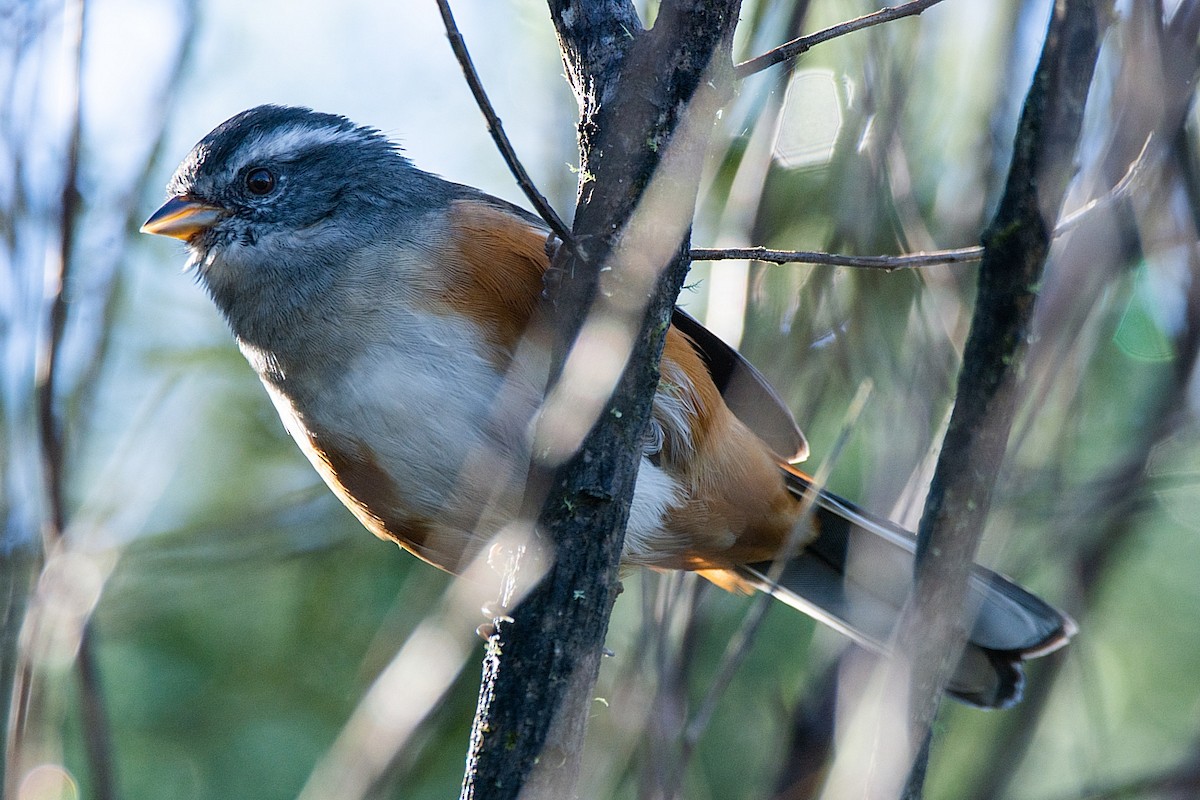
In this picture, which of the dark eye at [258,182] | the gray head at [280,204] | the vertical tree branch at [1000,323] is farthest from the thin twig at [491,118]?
the dark eye at [258,182]

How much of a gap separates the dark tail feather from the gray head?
1749 mm

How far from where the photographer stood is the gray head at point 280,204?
146 inches

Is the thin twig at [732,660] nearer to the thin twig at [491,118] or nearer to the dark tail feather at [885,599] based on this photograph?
the dark tail feather at [885,599]

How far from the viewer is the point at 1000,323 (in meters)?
2.15

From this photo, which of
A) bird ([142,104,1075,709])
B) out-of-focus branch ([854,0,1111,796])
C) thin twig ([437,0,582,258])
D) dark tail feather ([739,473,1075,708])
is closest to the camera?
out-of-focus branch ([854,0,1111,796])

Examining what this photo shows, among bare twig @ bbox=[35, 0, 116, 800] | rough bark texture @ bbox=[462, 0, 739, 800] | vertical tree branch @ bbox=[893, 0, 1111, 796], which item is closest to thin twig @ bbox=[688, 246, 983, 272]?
rough bark texture @ bbox=[462, 0, 739, 800]

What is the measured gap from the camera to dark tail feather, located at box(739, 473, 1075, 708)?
407 centimetres

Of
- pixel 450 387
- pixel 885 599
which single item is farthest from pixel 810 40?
pixel 885 599

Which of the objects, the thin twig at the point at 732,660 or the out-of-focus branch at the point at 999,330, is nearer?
the out-of-focus branch at the point at 999,330

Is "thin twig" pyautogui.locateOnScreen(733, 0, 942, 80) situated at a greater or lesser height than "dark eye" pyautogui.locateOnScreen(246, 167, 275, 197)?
greater

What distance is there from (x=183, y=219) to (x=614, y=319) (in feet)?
6.65

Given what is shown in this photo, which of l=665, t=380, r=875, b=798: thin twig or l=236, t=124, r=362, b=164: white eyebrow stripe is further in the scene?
l=236, t=124, r=362, b=164: white eyebrow stripe

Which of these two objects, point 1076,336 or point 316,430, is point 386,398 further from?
point 1076,336

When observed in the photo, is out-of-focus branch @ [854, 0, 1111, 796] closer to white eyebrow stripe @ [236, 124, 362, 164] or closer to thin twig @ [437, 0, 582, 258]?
thin twig @ [437, 0, 582, 258]
